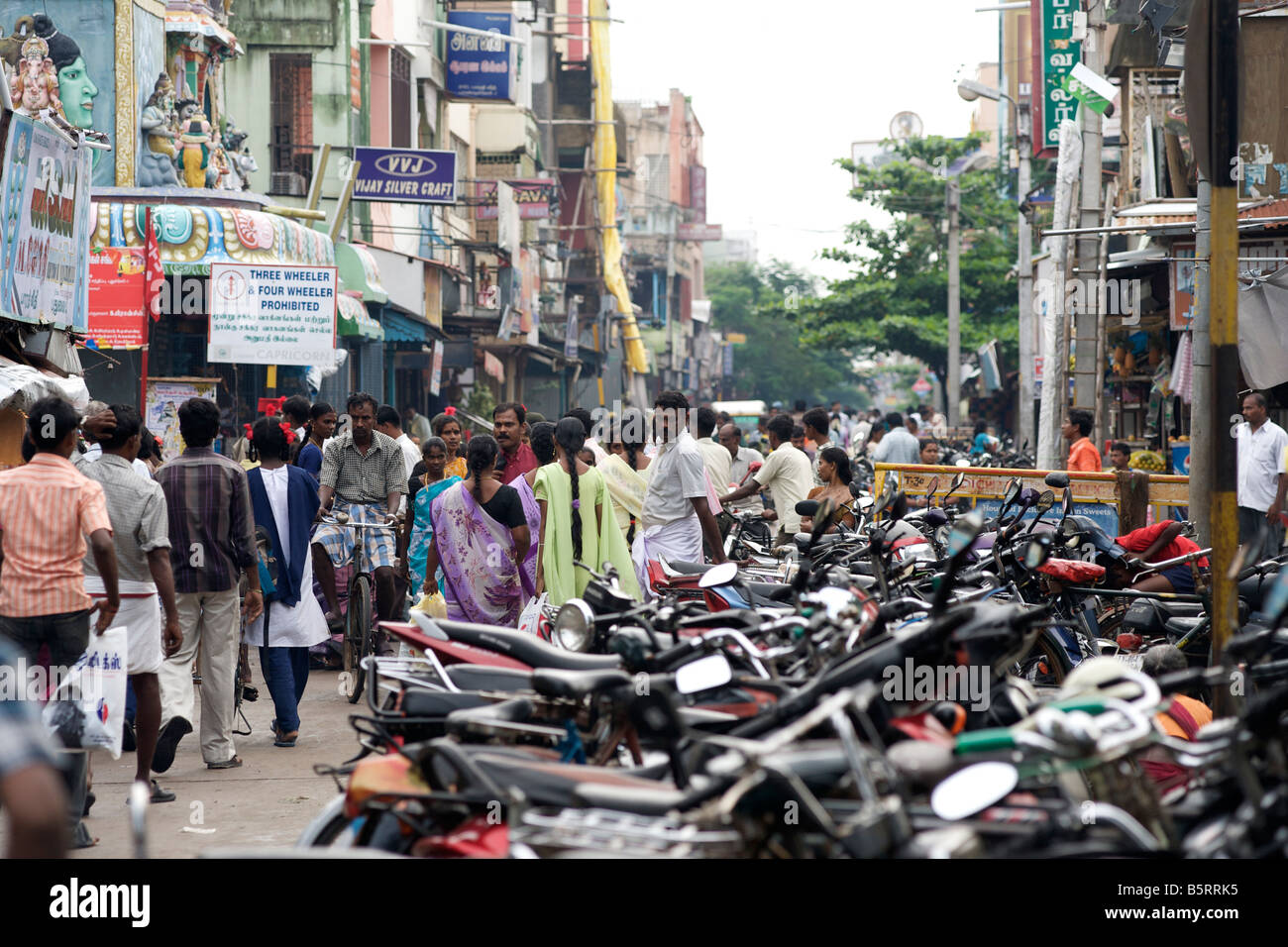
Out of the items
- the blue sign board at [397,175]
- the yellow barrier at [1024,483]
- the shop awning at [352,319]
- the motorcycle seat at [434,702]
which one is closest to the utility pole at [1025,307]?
the blue sign board at [397,175]

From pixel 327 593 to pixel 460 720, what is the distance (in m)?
5.94

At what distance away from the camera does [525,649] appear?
15.5 ft

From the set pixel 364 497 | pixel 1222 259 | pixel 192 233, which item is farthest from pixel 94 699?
pixel 192 233

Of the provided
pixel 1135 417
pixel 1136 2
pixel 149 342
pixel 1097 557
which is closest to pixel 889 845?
pixel 1097 557

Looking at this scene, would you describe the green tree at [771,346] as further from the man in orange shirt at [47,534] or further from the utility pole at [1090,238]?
the man in orange shirt at [47,534]

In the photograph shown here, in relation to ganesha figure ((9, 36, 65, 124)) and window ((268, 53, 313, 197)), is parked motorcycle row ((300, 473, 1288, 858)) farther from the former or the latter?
window ((268, 53, 313, 197))

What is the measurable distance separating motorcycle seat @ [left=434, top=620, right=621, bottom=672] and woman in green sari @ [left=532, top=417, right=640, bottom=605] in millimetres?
2925

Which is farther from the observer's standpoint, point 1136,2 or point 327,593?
point 1136,2

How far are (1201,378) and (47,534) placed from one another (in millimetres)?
5648

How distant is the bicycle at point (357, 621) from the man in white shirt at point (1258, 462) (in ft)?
22.8

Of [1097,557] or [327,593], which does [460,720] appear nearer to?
[1097,557]

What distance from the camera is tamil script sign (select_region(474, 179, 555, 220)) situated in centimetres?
3112

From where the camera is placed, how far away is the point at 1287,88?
502 inches

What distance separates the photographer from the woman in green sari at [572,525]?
309 inches
